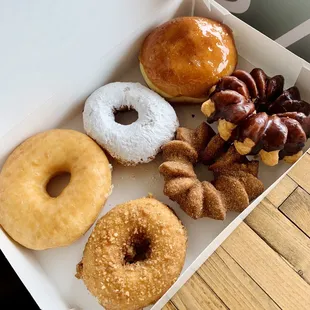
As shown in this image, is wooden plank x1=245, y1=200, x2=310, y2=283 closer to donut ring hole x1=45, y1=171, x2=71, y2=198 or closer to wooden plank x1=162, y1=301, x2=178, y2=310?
wooden plank x1=162, y1=301, x2=178, y2=310

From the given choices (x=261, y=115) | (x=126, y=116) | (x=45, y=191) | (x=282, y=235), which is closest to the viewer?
(x=261, y=115)

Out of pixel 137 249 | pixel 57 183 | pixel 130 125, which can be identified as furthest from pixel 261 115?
pixel 57 183

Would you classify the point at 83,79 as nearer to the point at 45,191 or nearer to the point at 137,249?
the point at 45,191

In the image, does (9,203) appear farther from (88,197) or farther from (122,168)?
(122,168)

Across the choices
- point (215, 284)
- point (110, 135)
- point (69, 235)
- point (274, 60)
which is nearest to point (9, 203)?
point (69, 235)

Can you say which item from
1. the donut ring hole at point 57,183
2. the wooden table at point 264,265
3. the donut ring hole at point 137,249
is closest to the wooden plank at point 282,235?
the wooden table at point 264,265

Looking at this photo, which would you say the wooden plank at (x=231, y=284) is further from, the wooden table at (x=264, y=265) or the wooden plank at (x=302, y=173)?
the wooden plank at (x=302, y=173)
